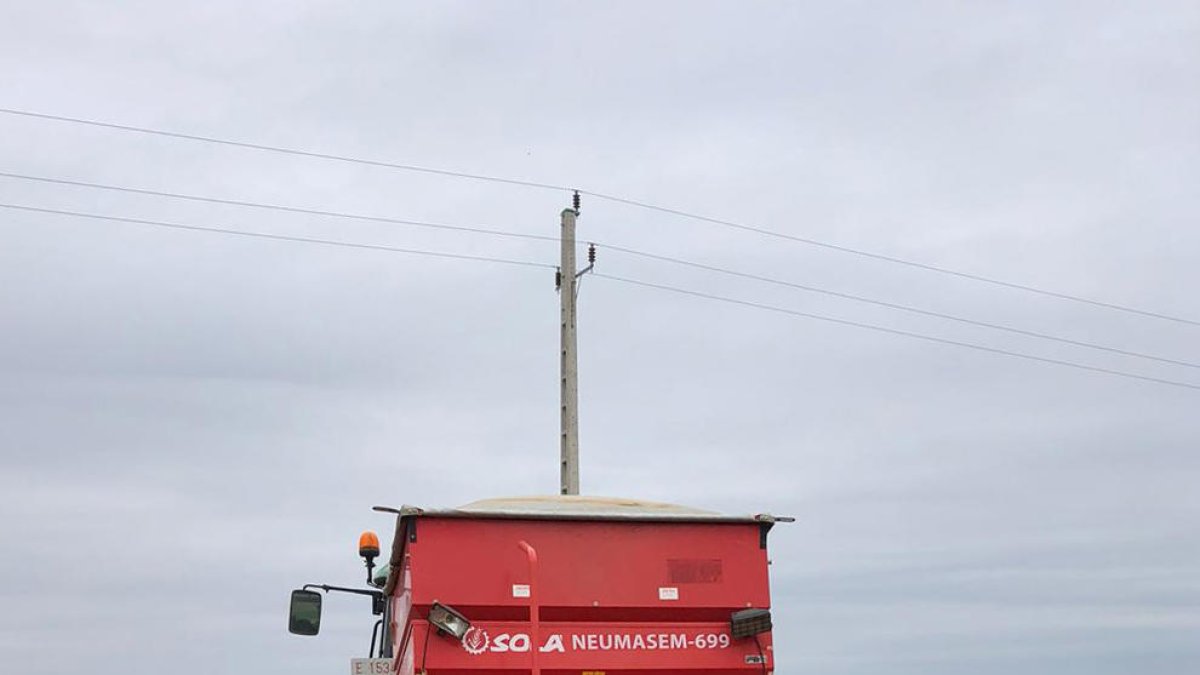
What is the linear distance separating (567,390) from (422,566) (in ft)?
36.3

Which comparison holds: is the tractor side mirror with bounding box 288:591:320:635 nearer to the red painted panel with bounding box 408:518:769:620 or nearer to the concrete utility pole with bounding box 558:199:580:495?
the red painted panel with bounding box 408:518:769:620

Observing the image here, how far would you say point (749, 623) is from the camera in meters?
8.77

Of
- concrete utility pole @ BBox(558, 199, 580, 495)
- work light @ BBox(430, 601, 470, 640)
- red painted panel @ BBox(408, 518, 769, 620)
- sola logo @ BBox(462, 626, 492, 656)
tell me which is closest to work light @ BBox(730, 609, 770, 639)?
red painted panel @ BBox(408, 518, 769, 620)

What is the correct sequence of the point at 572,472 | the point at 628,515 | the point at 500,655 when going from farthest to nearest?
the point at 572,472, the point at 628,515, the point at 500,655

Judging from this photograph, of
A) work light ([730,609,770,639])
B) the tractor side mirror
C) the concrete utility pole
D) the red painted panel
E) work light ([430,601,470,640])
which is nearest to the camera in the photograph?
work light ([430,601,470,640])

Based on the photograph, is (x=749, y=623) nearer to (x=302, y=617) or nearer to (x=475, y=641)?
(x=475, y=641)

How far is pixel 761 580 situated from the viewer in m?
8.96

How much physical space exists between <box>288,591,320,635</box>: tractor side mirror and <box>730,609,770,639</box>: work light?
389cm

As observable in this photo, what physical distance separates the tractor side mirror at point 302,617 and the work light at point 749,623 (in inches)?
153

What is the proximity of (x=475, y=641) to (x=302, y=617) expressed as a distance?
352 cm

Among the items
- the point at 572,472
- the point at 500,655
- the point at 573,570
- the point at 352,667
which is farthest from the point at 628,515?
the point at 572,472

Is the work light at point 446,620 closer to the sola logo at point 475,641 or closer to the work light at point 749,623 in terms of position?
the sola logo at point 475,641

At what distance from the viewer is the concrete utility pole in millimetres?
19000

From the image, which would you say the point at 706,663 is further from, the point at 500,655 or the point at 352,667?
the point at 352,667
